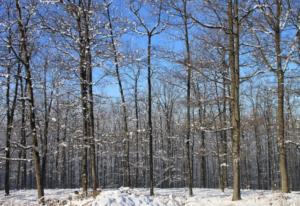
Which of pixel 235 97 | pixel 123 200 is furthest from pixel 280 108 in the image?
pixel 123 200

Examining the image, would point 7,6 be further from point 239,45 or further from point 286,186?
point 286,186

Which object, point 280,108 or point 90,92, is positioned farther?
point 90,92

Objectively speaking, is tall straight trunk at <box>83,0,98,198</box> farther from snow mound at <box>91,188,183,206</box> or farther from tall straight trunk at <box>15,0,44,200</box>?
snow mound at <box>91,188,183,206</box>

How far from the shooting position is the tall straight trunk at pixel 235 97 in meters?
13.2

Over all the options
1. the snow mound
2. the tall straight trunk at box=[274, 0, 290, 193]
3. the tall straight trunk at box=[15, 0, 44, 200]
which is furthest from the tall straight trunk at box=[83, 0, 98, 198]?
the tall straight trunk at box=[274, 0, 290, 193]

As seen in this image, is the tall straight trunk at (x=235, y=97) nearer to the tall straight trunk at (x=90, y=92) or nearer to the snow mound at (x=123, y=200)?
the snow mound at (x=123, y=200)

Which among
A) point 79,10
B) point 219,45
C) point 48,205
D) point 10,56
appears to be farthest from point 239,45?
point 10,56

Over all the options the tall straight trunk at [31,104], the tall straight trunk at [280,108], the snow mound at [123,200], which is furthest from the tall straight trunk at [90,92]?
the tall straight trunk at [280,108]

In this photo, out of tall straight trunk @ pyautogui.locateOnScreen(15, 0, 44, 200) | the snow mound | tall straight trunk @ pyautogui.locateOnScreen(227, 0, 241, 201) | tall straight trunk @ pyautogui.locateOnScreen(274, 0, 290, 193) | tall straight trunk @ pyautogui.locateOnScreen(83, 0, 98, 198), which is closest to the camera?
the snow mound

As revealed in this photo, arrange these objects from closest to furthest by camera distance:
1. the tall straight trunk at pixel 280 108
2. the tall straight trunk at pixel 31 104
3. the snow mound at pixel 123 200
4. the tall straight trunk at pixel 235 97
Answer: the snow mound at pixel 123 200 < the tall straight trunk at pixel 235 97 < the tall straight trunk at pixel 280 108 < the tall straight trunk at pixel 31 104

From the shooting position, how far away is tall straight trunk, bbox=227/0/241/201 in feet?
43.2

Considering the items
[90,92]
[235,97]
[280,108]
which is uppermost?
[90,92]

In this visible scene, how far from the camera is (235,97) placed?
44.1ft

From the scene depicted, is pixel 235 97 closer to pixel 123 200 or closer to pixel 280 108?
pixel 280 108
